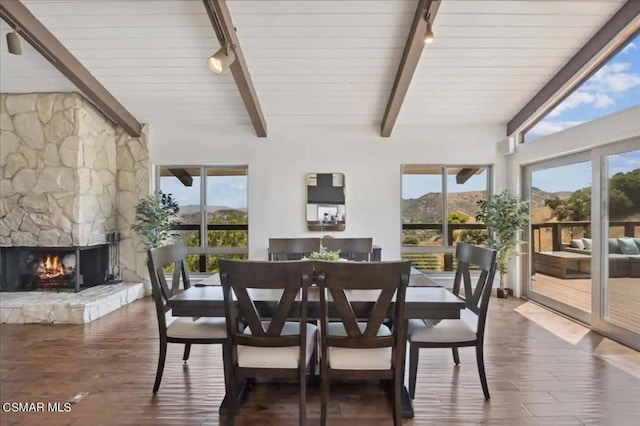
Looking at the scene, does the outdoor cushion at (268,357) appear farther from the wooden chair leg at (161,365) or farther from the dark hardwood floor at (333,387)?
the wooden chair leg at (161,365)

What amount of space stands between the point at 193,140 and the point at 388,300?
15.2 ft

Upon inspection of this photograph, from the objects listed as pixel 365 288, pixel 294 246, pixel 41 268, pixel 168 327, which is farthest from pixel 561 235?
pixel 41 268

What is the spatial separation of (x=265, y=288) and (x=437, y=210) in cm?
439

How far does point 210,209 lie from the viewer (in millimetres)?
5922

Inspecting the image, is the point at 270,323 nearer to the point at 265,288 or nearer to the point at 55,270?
the point at 265,288

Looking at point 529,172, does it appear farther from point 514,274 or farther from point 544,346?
point 544,346

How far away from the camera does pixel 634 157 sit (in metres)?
3.64

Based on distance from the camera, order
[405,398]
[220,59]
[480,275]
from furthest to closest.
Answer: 1. [220,59]
2. [480,275]
3. [405,398]

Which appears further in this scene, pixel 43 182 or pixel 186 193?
pixel 186 193

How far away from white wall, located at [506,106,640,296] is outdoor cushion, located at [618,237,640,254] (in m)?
1.01

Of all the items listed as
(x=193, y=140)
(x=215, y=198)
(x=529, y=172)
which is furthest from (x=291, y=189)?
(x=529, y=172)

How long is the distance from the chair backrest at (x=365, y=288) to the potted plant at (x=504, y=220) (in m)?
3.59

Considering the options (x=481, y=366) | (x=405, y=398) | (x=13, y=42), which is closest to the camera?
(x=405, y=398)

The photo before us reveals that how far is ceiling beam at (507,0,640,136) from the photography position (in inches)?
136
